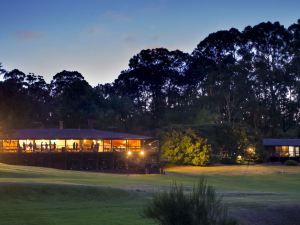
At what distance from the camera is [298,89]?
94438mm

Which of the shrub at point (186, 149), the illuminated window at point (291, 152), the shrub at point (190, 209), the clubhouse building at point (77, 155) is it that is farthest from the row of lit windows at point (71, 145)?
the shrub at point (190, 209)

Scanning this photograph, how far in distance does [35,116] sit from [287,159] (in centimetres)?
3867

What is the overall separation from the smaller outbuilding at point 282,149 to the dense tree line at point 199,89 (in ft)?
11.3

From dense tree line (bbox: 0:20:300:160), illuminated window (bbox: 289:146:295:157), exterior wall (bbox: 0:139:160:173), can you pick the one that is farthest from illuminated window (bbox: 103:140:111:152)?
illuminated window (bbox: 289:146:295:157)

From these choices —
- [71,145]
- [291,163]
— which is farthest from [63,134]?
[291,163]

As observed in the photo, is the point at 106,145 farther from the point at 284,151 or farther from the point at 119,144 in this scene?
the point at 284,151

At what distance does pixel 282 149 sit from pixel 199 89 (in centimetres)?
2953

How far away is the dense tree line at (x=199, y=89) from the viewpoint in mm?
89688

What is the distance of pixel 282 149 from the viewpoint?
259 feet

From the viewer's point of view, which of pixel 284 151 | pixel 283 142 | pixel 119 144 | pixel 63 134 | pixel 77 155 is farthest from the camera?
pixel 283 142

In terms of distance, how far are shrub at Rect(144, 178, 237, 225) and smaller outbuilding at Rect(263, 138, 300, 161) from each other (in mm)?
65271

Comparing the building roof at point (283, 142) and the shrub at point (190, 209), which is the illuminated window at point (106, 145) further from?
the shrub at point (190, 209)

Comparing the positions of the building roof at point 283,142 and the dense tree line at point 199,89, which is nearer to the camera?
the building roof at point 283,142

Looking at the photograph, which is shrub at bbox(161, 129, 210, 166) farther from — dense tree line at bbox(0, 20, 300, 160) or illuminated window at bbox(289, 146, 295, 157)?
illuminated window at bbox(289, 146, 295, 157)
